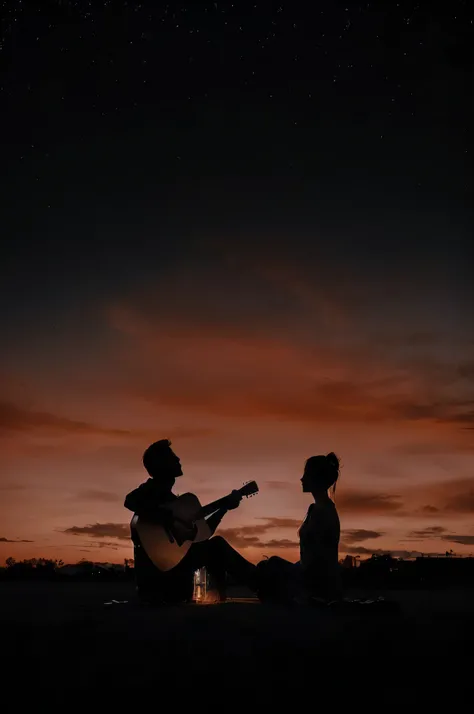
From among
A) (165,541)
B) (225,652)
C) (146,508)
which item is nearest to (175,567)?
(165,541)

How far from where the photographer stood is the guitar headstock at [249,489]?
9656 millimetres

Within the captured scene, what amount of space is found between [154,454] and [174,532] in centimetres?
85

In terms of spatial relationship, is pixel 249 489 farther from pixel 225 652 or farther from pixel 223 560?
pixel 225 652

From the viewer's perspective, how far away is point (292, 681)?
4.10 m

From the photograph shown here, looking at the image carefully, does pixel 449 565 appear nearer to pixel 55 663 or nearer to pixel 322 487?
pixel 322 487

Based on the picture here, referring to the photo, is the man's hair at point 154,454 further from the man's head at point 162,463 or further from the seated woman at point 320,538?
the seated woman at point 320,538

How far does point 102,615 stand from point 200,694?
14.6 ft

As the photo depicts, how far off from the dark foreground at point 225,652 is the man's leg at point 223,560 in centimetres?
75

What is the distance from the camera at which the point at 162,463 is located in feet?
29.6

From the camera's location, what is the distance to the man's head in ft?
29.6

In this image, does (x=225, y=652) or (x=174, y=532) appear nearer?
(x=225, y=652)

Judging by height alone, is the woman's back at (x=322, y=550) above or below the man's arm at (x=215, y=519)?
below

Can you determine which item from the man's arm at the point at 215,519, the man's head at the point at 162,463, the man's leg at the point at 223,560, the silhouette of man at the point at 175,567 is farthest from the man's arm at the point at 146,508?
the man's arm at the point at 215,519

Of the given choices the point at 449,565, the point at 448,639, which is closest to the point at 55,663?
the point at 448,639
